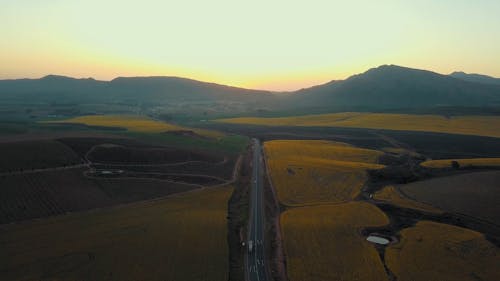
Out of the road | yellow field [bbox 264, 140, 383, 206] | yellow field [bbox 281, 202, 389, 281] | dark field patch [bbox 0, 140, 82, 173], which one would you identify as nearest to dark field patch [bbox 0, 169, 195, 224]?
dark field patch [bbox 0, 140, 82, 173]

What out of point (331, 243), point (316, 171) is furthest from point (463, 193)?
point (331, 243)

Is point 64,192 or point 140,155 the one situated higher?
point 140,155

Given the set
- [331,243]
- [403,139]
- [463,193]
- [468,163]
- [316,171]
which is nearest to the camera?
[331,243]

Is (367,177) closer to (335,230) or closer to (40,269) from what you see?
(335,230)

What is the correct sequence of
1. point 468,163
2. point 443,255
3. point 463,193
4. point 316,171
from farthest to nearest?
point 468,163 → point 316,171 → point 463,193 → point 443,255

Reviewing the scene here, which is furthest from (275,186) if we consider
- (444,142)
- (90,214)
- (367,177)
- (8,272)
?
(444,142)

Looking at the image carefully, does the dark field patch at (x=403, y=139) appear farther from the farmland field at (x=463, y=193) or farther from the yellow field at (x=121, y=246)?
the yellow field at (x=121, y=246)

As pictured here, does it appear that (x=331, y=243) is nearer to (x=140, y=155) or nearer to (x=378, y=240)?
(x=378, y=240)
